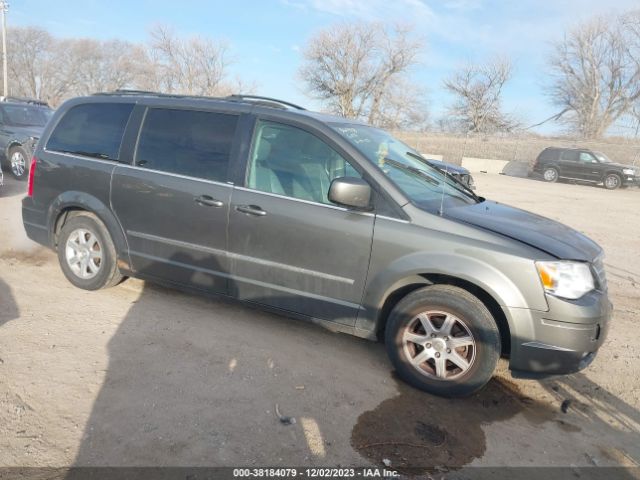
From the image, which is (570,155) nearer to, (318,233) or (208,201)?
(318,233)

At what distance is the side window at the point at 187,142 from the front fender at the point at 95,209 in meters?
0.59

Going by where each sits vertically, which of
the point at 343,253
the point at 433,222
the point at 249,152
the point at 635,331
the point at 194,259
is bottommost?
the point at 635,331

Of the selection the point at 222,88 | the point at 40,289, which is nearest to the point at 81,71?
the point at 222,88

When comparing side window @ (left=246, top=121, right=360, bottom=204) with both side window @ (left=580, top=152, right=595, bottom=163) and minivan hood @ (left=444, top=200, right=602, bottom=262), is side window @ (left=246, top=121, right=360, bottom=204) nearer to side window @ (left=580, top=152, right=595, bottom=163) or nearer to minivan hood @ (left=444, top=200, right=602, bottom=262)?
minivan hood @ (left=444, top=200, right=602, bottom=262)

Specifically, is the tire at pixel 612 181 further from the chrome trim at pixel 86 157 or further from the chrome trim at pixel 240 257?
the chrome trim at pixel 86 157

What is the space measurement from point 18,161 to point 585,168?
74.8 feet

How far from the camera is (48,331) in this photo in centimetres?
376

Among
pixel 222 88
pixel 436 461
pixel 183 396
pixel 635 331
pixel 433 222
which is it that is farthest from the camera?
pixel 222 88

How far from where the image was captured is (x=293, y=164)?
370cm

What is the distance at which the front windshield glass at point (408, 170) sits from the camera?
353 centimetres

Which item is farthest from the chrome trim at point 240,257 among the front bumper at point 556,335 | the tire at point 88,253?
the front bumper at point 556,335

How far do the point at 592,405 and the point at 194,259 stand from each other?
3.25 metres

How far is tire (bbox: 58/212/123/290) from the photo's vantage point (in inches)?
175

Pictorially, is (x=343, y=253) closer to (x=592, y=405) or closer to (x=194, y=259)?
(x=194, y=259)
